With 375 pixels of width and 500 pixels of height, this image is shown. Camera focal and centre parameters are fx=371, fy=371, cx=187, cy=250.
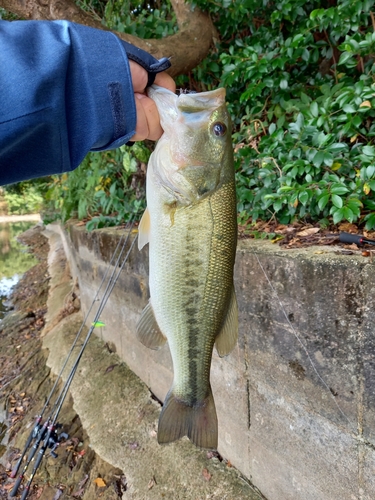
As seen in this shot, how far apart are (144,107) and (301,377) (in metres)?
1.94

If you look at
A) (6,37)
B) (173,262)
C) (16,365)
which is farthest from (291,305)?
(16,365)

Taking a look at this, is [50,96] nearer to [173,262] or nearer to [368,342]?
[173,262]

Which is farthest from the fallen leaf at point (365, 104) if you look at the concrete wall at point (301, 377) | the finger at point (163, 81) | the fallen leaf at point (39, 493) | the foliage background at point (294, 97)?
the fallen leaf at point (39, 493)

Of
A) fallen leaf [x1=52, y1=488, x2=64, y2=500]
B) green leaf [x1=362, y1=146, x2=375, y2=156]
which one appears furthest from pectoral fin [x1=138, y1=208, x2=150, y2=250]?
fallen leaf [x1=52, y1=488, x2=64, y2=500]

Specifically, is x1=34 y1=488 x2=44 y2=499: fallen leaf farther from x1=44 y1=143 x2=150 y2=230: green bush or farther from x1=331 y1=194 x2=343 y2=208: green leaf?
x1=331 y1=194 x2=343 y2=208: green leaf

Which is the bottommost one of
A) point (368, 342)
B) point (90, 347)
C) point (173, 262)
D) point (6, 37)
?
point (90, 347)

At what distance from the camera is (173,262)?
190 cm

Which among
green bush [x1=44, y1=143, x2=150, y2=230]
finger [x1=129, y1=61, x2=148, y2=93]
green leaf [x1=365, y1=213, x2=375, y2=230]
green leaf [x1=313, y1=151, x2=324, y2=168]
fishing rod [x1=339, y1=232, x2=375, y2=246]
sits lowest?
green bush [x1=44, y1=143, x2=150, y2=230]

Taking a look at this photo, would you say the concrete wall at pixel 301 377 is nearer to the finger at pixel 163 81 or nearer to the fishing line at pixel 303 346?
the fishing line at pixel 303 346

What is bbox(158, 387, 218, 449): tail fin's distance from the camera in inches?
80.9

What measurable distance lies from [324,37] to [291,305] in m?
2.88

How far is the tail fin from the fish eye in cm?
145

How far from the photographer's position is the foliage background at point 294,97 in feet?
9.01

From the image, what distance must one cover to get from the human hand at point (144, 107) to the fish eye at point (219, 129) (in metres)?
0.28
